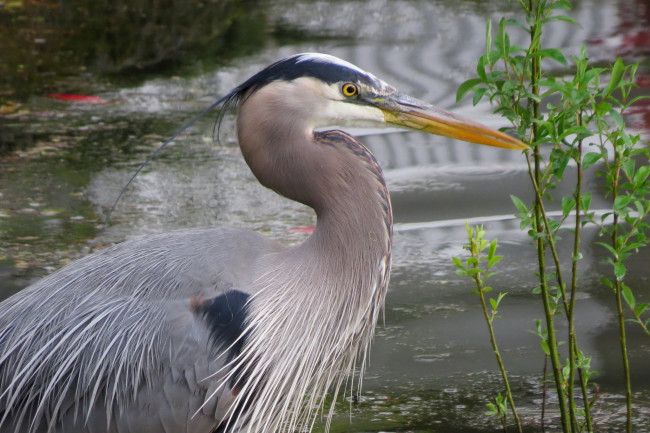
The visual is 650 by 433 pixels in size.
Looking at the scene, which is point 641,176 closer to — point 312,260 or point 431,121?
point 431,121

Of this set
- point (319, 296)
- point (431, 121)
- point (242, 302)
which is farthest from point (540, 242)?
point (242, 302)

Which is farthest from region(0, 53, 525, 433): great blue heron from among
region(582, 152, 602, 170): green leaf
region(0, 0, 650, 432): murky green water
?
region(0, 0, 650, 432): murky green water

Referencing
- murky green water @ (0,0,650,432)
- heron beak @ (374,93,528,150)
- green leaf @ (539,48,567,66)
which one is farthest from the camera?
murky green water @ (0,0,650,432)

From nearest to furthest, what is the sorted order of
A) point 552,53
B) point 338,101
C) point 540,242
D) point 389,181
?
point 552,53, point 540,242, point 338,101, point 389,181

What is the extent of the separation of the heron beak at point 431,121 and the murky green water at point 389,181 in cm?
123

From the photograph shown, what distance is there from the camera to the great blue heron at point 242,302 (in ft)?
10.7

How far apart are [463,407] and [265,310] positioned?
1179 mm

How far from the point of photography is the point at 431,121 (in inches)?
139

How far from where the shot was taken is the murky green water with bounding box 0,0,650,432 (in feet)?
14.2

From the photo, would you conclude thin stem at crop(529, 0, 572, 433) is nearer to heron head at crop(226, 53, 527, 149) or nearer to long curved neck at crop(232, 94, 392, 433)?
heron head at crop(226, 53, 527, 149)

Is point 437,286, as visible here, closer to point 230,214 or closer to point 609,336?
point 609,336

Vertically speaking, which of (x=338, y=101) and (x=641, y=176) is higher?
(x=338, y=101)

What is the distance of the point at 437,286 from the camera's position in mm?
5141

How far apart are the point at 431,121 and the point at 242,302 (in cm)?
97
